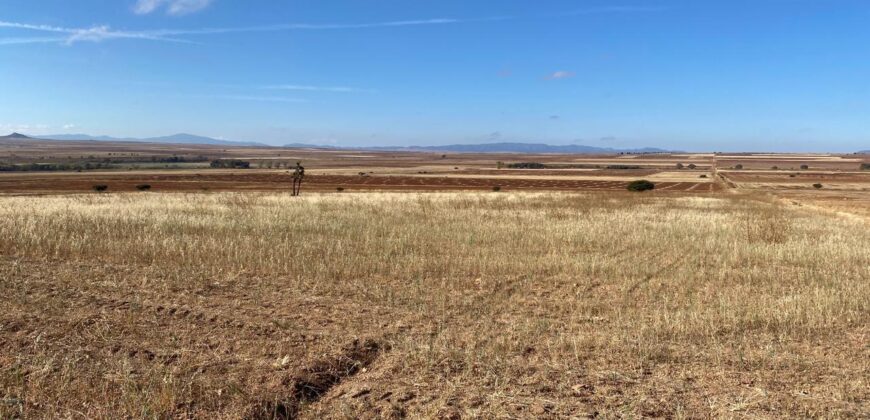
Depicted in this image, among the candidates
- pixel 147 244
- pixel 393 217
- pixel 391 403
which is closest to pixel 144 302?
pixel 391 403

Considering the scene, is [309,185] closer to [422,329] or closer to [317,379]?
[422,329]

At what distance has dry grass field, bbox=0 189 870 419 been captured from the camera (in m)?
5.07

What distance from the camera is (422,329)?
730 cm

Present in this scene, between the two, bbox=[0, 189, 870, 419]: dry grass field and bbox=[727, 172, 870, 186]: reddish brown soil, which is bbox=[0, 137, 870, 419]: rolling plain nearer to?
bbox=[0, 189, 870, 419]: dry grass field

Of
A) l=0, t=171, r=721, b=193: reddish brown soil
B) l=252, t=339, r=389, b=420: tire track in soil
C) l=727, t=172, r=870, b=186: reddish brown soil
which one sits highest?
l=252, t=339, r=389, b=420: tire track in soil

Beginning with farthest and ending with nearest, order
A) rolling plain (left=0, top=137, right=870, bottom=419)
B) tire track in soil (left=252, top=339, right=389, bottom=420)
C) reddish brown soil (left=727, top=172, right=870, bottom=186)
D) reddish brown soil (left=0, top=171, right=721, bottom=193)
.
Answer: reddish brown soil (left=727, top=172, right=870, bottom=186), reddish brown soil (left=0, top=171, right=721, bottom=193), rolling plain (left=0, top=137, right=870, bottom=419), tire track in soil (left=252, top=339, right=389, bottom=420)

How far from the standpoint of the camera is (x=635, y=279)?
10727 millimetres

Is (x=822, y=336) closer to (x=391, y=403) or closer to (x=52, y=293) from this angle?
(x=391, y=403)

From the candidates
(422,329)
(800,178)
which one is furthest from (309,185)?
(800,178)

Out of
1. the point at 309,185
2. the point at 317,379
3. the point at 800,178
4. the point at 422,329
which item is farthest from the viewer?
the point at 800,178

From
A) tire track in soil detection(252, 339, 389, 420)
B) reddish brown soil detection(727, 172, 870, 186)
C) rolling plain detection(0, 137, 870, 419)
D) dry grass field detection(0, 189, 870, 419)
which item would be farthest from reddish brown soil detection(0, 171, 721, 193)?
tire track in soil detection(252, 339, 389, 420)

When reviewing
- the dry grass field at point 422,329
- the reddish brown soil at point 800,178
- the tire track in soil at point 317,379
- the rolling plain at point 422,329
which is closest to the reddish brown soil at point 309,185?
the reddish brown soil at point 800,178

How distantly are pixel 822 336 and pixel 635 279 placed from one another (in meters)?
3.75

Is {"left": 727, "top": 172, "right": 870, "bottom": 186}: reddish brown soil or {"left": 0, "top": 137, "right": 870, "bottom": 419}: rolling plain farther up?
{"left": 0, "top": 137, "right": 870, "bottom": 419}: rolling plain
